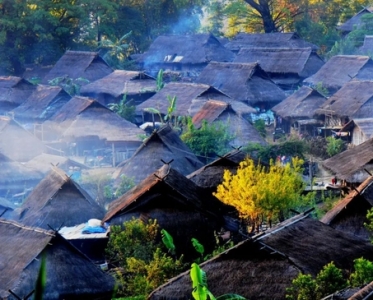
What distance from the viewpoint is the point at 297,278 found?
44.3 ft

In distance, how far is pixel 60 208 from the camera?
20750 millimetres

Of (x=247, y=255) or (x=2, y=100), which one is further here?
(x=2, y=100)

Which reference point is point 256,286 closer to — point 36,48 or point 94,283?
point 94,283

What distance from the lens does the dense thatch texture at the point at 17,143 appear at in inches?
1105

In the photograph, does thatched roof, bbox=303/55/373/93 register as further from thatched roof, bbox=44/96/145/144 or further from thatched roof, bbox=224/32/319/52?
thatched roof, bbox=44/96/145/144

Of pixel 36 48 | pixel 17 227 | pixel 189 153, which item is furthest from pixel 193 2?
pixel 17 227

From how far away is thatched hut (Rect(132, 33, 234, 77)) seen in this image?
151 ft

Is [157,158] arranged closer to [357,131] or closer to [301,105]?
[357,131]

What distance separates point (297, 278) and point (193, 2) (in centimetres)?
4077

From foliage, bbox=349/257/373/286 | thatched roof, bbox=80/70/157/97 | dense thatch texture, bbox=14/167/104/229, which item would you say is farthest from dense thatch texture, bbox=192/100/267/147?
foliage, bbox=349/257/373/286

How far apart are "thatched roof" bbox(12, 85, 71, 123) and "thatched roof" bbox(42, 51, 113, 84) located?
181 inches

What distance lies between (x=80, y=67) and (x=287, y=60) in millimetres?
9333

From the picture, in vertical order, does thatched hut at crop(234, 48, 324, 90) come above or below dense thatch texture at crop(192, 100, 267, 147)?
below

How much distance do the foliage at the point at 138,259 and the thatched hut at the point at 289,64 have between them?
25130 millimetres
